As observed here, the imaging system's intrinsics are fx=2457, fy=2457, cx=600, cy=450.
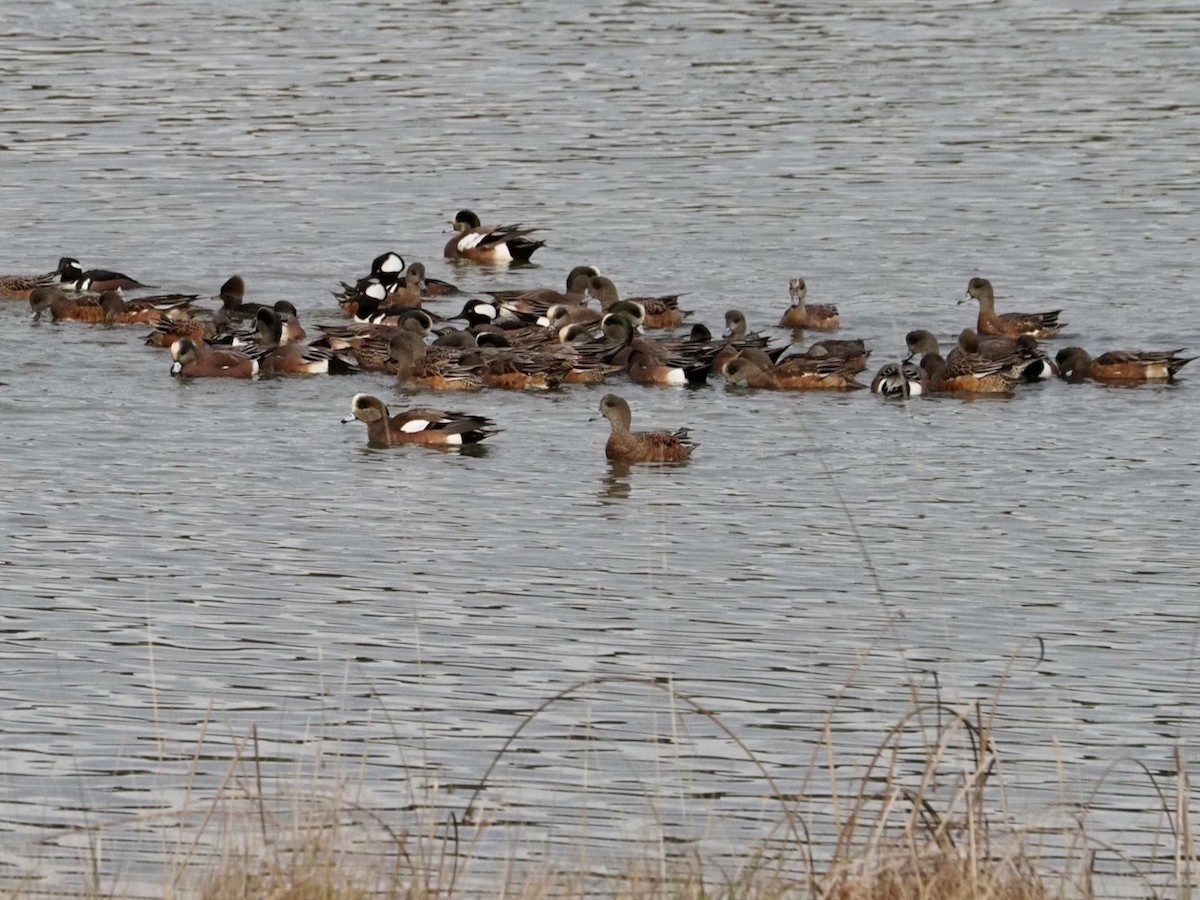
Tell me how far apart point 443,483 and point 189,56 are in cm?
2178

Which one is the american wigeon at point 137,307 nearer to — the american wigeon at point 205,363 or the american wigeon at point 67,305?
the american wigeon at point 67,305

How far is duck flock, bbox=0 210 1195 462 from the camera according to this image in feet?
62.1

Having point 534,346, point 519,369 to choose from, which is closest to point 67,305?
point 534,346

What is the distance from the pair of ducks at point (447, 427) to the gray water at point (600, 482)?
0.18 m

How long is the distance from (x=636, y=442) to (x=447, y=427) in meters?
1.57

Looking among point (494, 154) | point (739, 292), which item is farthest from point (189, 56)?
point (739, 292)

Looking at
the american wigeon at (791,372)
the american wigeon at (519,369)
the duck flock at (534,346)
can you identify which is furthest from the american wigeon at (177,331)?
the american wigeon at (791,372)

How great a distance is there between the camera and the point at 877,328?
70.0 ft

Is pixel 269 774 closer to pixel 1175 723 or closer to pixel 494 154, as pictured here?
pixel 1175 723

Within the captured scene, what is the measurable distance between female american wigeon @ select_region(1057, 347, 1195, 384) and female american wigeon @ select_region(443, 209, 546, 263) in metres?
7.81

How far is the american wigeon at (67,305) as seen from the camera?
21.8 meters

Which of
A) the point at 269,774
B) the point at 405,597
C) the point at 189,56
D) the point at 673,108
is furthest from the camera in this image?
the point at 189,56

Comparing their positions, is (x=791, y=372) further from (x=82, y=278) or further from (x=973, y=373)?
(x=82, y=278)

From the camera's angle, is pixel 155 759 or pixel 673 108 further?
pixel 673 108
